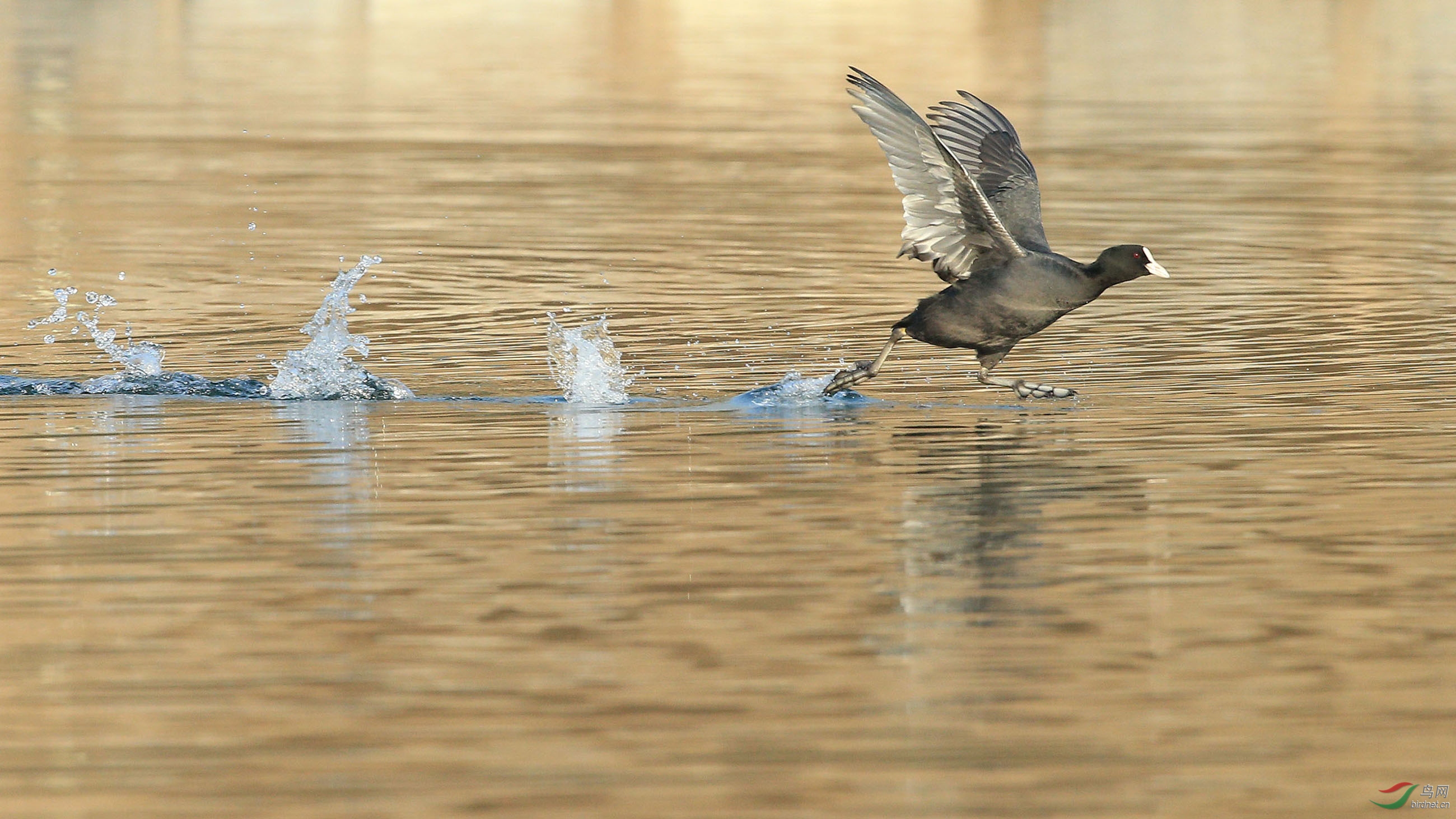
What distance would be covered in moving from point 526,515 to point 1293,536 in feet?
11.0

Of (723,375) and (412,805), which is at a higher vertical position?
(723,375)

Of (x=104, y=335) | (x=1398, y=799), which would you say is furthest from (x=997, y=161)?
(x=1398, y=799)

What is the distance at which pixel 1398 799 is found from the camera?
7.34 metres

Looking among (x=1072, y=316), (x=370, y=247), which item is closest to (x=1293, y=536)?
(x=1072, y=316)

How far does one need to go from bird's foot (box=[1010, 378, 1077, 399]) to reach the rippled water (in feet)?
0.48

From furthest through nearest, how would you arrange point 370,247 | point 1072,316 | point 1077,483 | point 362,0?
point 362,0 < point 370,247 < point 1072,316 < point 1077,483

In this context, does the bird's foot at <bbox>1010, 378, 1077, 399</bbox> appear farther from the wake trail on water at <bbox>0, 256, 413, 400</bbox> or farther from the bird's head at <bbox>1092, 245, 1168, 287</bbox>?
the wake trail on water at <bbox>0, 256, 413, 400</bbox>

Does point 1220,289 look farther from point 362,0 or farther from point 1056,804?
point 362,0

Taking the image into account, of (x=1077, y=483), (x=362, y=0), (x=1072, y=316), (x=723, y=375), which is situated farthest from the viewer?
(x=362, y=0)

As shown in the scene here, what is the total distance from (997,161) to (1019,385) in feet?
4.77

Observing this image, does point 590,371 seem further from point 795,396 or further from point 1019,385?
point 1019,385

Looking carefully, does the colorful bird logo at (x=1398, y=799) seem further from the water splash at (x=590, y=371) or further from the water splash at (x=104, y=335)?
the water splash at (x=104, y=335)

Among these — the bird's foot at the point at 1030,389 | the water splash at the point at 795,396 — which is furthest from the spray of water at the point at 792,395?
the bird's foot at the point at 1030,389

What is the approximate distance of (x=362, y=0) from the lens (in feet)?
272
